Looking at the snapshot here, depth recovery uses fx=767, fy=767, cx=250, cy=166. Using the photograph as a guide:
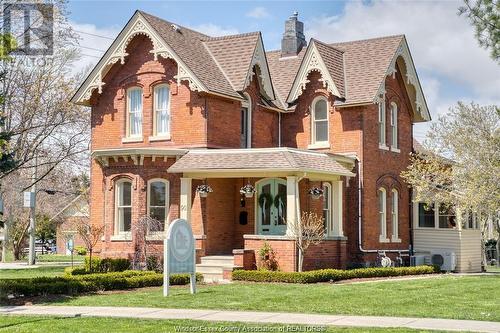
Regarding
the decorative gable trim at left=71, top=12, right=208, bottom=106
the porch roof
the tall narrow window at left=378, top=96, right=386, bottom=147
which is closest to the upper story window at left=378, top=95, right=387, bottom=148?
the tall narrow window at left=378, top=96, right=386, bottom=147

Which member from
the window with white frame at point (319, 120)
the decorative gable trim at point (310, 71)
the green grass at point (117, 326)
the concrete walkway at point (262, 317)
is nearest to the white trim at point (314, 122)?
the window with white frame at point (319, 120)

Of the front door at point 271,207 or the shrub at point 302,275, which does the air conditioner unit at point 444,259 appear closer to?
the shrub at point 302,275

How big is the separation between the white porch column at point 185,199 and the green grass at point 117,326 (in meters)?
12.3

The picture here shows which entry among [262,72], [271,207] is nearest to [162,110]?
Result: [262,72]

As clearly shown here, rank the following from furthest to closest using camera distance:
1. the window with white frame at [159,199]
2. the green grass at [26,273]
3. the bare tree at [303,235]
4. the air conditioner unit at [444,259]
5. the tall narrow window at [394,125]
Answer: the tall narrow window at [394,125] → the air conditioner unit at [444,259] → the window with white frame at [159,199] → the green grass at [26,273] → the bare tree at [303,235]

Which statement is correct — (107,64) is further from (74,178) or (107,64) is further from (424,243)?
(74,178)

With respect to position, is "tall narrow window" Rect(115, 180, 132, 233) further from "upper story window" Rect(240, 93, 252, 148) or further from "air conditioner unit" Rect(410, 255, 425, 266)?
"air conditioner unit" Rect(410, 255, 425, 266)

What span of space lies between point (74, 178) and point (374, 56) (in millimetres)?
23012

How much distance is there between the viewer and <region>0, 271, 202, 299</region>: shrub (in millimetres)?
19406

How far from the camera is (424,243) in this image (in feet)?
113

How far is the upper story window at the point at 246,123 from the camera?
3103cm

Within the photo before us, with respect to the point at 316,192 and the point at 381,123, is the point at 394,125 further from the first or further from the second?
the point at 316,192

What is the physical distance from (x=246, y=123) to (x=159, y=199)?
205 inches

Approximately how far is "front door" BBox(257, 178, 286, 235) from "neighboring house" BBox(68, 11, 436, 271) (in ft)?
0.13
